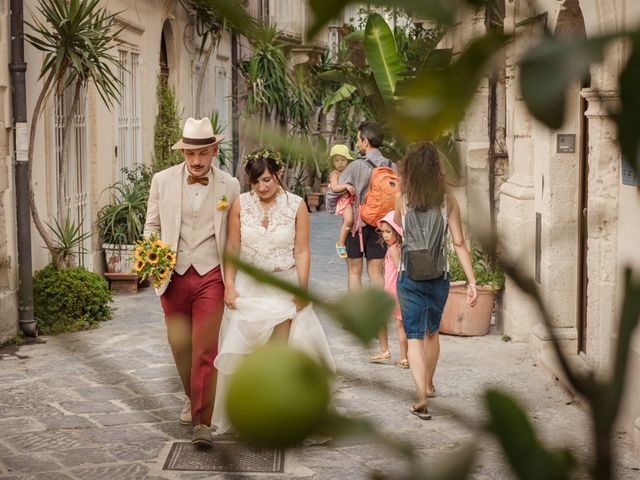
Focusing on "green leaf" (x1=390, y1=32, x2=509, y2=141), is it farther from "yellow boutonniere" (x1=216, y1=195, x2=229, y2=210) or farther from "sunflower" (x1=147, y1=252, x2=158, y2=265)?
"yellow boutonniere" (x1=216, y1=195, x2=229, y2=210)

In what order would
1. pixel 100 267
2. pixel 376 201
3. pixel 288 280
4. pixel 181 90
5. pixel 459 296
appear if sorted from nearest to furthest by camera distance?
1. pixel 288 280
2. pixel 376 201
3. pixel 459 296
4. pixel 100 267
5. pixel 181 90

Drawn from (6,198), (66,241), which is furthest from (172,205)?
(66,241)

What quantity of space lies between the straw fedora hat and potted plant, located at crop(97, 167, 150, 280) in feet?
16.7

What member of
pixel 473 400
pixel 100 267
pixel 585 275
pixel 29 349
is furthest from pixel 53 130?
pixel 473 400

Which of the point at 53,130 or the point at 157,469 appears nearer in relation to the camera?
the point at 157,469

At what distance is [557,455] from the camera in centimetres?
40

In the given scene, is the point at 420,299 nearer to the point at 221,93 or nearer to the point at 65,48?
the point at 65,48

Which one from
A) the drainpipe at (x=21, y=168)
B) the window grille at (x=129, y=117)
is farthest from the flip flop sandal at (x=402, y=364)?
the window grille at (x=129, y=117)

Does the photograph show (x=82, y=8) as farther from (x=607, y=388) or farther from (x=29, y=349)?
(x=607, y=388)

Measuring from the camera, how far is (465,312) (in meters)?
8.52

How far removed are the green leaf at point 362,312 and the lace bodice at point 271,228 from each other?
5.49 meters

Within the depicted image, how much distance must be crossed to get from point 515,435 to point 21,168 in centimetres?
863

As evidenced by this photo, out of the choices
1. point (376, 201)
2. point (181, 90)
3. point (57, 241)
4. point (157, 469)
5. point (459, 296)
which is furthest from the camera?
point (181, 90)

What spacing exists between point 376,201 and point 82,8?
2806mm
